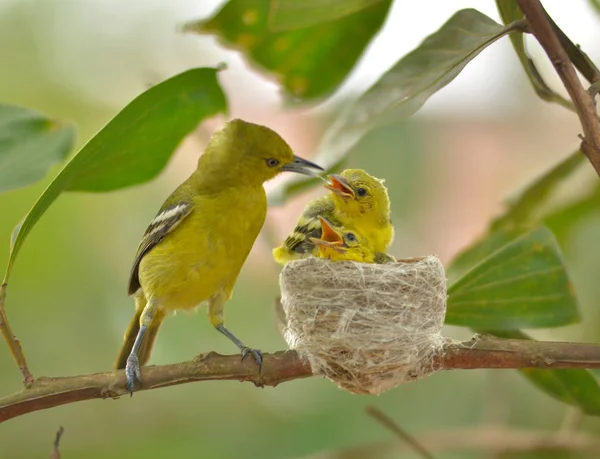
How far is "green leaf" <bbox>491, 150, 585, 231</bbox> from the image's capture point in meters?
2.30

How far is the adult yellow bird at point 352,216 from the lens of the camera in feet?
9.32

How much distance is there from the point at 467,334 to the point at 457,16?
214cm

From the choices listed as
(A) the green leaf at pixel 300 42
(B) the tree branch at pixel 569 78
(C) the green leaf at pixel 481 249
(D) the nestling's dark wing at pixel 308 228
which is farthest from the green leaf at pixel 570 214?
(B) the tree branch at pixel 569 78

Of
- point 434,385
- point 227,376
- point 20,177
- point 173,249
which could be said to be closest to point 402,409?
point 434,385

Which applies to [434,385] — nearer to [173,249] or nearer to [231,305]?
[231,305]

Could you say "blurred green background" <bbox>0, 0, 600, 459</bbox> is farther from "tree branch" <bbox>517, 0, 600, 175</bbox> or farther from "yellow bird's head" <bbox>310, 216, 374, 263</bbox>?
"tree branch" <bbox>517, 0, 600, 175</bbox>

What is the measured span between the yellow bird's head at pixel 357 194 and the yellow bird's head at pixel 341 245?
0.16m

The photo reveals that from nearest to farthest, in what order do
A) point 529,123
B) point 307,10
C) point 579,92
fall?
point 579,92 < point 307,10 < point 529,123

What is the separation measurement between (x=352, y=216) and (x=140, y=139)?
117 centimetres

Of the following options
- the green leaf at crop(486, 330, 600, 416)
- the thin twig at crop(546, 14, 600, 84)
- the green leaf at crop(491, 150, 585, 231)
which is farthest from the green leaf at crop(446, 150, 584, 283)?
the thin twig at crop(546, 14, 600, 84)

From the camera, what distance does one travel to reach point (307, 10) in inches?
87.9

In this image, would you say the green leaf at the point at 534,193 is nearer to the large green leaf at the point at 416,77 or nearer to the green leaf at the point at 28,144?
the large green leaf at the point at 416,77

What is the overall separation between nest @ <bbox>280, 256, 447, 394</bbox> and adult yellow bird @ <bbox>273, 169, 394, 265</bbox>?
1.32ft

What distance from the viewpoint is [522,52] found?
1876mm
